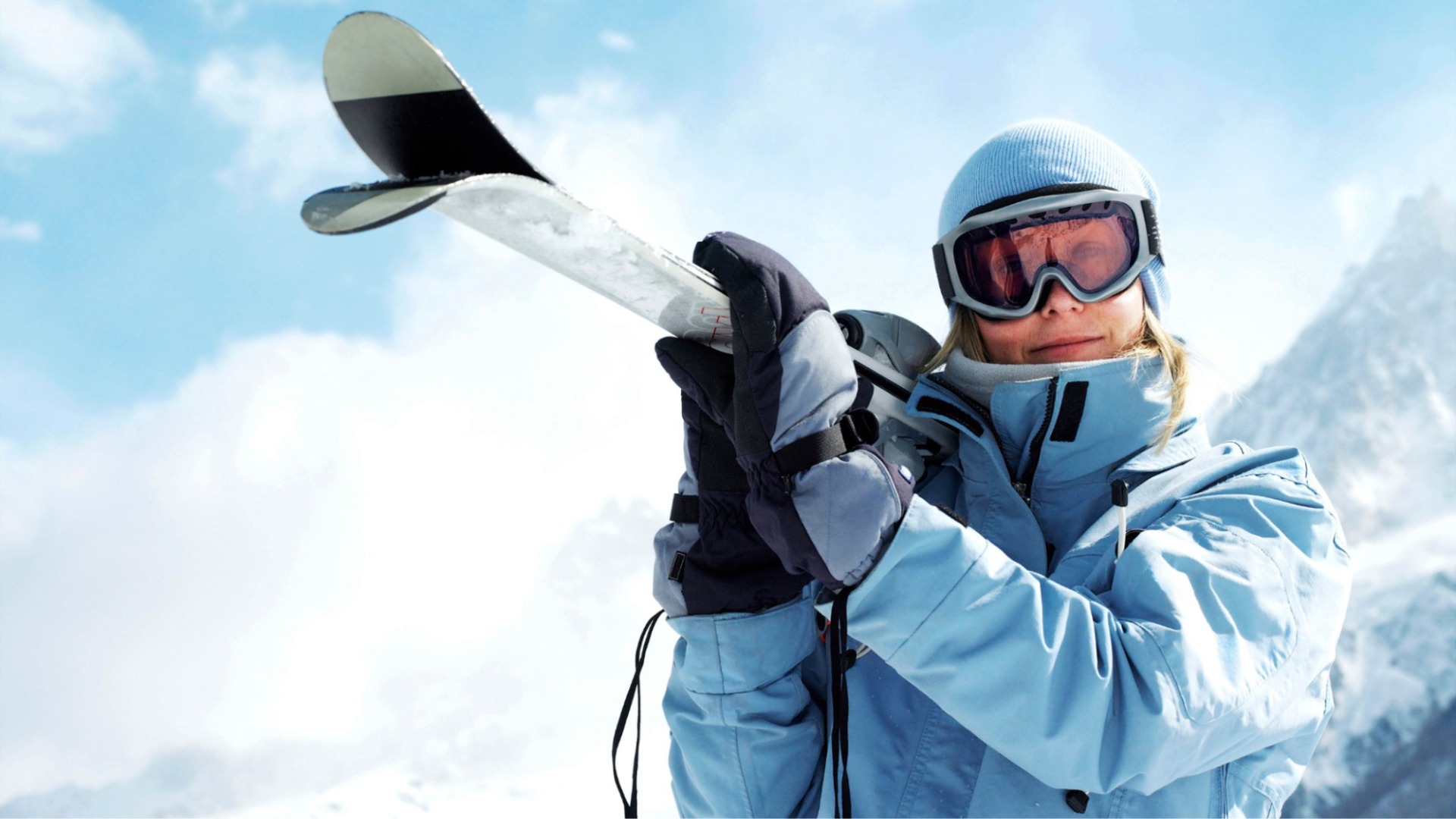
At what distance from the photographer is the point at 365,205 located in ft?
3.91

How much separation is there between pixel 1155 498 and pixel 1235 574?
293 millimetres

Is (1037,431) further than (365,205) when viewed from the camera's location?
Yes

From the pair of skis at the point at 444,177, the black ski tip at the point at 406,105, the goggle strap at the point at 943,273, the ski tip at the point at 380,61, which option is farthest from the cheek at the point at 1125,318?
the ski tip at the point at 380,61

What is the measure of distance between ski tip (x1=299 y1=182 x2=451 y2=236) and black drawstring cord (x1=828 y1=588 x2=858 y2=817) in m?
0.92

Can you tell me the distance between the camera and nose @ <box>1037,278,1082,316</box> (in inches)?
82.6

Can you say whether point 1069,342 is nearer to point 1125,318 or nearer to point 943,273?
point 1125,318

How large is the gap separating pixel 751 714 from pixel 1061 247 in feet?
4.41

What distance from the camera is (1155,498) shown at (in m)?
1.80

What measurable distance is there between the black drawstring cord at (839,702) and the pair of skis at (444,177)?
2.04 ft

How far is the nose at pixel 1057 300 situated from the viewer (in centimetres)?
210

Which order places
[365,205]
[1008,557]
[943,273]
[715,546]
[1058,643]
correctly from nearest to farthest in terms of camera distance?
1. [365,205]
2. [1058,643]
3. [1008,557]
4. [715,546]
5. [943,273]

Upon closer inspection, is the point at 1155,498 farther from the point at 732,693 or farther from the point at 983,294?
the point at 732,693

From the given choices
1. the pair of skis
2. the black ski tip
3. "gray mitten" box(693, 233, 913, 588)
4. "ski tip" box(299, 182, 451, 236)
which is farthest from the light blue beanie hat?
"ski tip" box(299, 182, 451, 236)

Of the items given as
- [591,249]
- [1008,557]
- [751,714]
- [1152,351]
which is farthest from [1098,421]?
[591,249]
